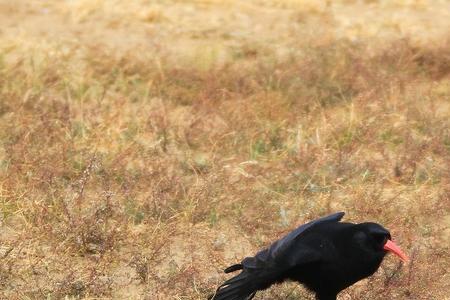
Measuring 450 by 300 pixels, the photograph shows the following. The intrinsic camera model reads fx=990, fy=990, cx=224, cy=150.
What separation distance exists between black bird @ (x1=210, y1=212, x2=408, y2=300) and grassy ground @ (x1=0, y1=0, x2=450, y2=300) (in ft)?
2.21

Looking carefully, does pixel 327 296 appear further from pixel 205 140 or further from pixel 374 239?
pixel 205 140

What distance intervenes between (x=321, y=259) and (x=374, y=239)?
31cm

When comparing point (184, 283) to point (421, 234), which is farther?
point (421, 234)

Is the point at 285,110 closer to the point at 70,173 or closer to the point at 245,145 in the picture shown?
the point at 245,145

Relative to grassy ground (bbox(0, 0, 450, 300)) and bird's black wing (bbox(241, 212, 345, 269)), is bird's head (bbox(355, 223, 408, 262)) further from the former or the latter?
grassy ground (bbox(0, 0, 450, 300))

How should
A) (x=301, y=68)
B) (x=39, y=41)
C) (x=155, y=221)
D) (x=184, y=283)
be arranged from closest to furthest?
(x=184, y=283) < (x=155, y=221) < (x=301, y=68) < (x=39, y=41)

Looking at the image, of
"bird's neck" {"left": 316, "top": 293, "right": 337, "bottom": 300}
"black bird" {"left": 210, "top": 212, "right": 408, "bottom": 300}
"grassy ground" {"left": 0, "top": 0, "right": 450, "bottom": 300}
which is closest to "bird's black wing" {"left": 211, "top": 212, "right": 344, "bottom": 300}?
"black bird" {"left": 210, "top": 212, "right": 408, "bottom": 300}

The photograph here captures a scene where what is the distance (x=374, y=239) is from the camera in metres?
5.23

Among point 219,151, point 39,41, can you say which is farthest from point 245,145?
point 39,41

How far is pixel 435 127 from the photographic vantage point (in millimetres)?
8555

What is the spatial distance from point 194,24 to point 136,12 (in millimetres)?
763

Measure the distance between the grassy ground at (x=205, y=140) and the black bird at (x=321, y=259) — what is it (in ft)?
2.21

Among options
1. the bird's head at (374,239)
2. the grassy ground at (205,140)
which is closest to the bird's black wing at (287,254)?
the bird's head at (374,239)

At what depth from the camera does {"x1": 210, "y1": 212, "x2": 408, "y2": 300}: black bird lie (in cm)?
520
